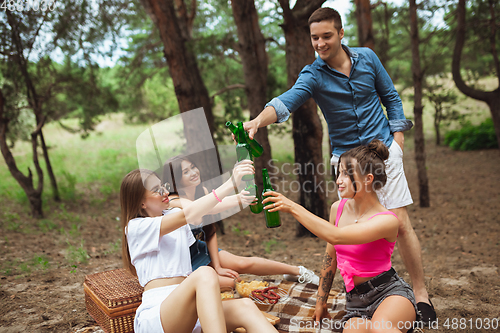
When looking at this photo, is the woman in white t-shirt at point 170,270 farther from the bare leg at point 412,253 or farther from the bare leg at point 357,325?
the bare leg at point 412,253

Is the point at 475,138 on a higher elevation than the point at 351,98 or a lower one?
lower

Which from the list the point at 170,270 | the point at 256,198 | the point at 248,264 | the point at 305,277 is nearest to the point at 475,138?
the point at 305,277

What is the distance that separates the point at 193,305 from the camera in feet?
6.25

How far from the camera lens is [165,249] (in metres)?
2.12

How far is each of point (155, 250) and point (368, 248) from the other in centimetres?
120

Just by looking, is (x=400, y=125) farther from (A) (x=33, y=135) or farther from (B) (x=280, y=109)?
(A) (x=33, y=135)

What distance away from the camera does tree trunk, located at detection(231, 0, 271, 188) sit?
6949 mm

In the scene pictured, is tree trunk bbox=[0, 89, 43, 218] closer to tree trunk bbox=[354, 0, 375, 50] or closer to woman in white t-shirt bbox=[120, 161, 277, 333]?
woman in white t-shirt bbox=[120, 161, 277, 333]

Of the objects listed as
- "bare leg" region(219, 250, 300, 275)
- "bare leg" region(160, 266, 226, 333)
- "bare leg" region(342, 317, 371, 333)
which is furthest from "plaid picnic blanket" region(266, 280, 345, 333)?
"bare leg" region(160, 266, 226, 333)

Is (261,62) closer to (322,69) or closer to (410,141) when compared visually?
(322,69)

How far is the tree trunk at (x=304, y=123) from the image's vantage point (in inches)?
A: 197

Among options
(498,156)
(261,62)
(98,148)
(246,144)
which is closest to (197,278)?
(246,144)

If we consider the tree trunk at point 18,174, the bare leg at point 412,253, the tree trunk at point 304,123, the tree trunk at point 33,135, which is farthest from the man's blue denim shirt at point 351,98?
the tree trunk at point 33,135

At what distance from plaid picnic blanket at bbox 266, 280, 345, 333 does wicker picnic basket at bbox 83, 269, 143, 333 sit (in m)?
1.04
